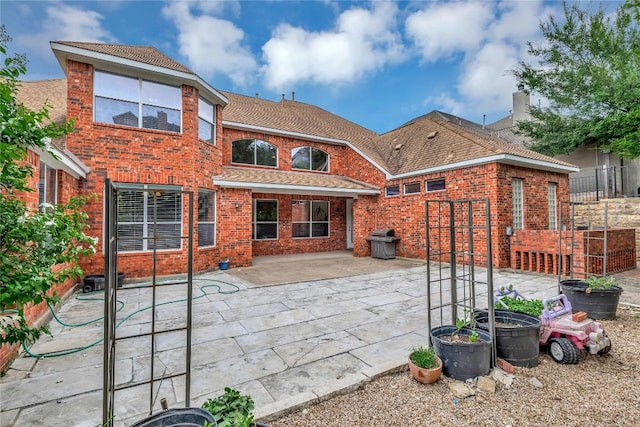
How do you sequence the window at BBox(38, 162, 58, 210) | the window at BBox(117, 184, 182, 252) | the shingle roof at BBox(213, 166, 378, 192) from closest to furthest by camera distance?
the window at BBox(38, 162, 58, 210)
the window at BBox(117, 184, 182, 252)
the shingle roof at BBox(213, 166, 378, 192)

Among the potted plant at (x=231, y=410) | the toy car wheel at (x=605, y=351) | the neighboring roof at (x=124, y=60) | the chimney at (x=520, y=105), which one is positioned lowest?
the toy car wheel at (x=605, y=351)

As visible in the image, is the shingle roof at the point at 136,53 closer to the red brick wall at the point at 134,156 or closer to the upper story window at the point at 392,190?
the red brick wall at the point at 134,156

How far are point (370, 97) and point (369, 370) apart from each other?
68.6 feet

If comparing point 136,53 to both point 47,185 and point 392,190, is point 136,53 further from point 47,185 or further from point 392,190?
point 392,190

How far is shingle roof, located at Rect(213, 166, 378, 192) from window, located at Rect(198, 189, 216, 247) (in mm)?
590

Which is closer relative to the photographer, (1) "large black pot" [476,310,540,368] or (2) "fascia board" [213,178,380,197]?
(1) "large black pot" [476,310,540,368]

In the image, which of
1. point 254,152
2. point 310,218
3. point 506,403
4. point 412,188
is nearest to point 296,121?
point 254,152

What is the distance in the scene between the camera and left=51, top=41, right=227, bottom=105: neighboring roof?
22.4ft

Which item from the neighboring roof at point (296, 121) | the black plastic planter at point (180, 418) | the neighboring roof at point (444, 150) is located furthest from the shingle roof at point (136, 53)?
the black plastic planter at point (180, 418)

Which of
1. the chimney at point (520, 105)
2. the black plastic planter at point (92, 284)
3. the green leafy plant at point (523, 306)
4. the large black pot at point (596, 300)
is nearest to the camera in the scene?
the green leafy plant at point (523, 306)

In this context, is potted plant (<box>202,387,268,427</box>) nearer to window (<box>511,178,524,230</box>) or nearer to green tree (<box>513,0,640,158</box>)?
window (<box>511,178,524,230</box>)

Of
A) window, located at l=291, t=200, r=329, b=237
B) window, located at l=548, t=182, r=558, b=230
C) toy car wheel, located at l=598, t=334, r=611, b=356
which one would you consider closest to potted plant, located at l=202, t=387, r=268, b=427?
toy car wheel, located at l=598, t=334, r=611, b=356

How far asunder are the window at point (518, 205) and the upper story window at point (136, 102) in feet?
34.3

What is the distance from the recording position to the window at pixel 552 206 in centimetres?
1057
